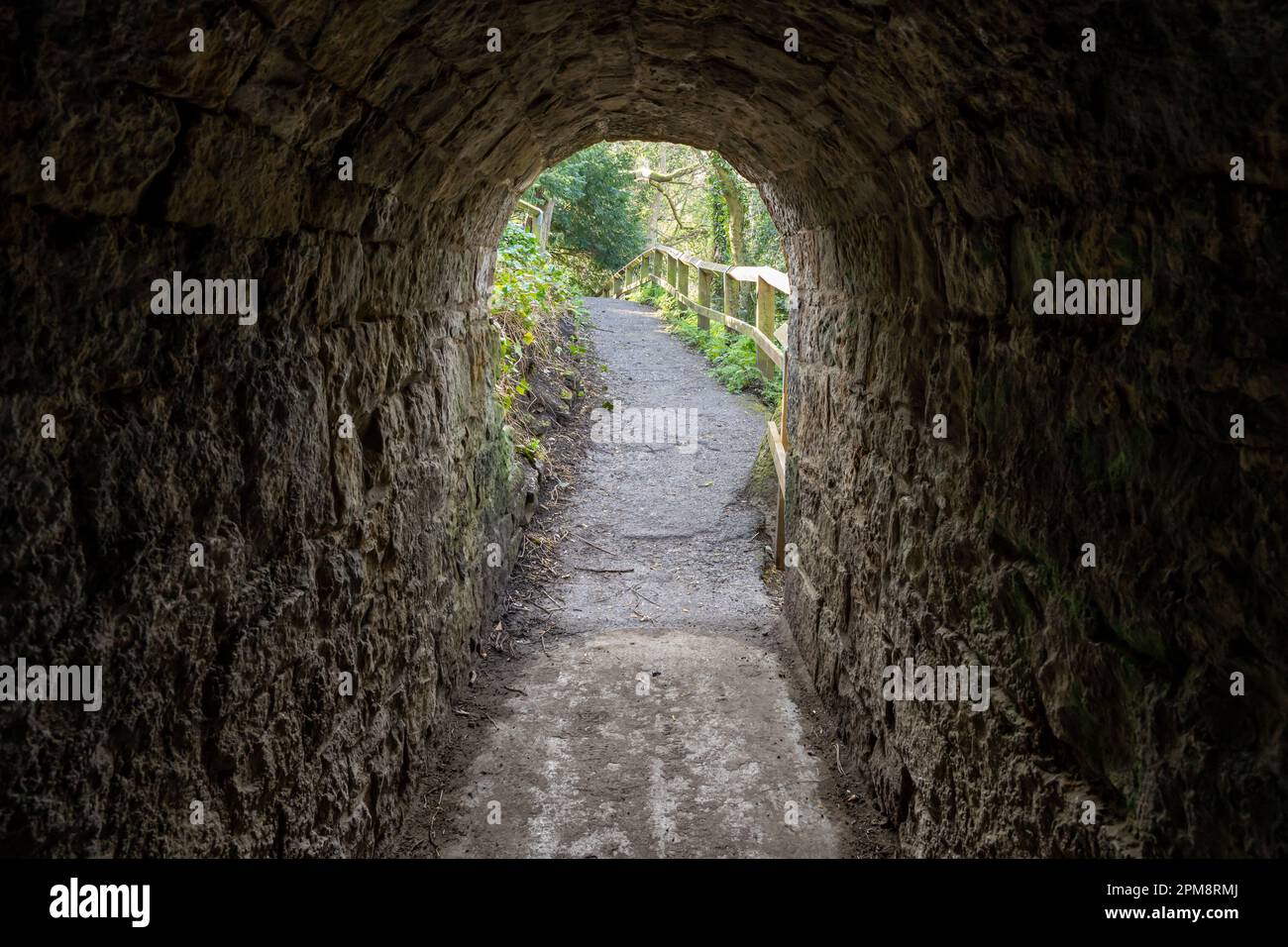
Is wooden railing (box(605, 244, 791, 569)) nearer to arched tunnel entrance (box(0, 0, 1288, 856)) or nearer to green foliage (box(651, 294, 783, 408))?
green foliage (box(651, 294, 783, 408))

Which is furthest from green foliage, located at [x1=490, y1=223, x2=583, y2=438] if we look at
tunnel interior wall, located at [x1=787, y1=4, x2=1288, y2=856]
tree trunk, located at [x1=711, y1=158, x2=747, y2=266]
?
tree trunk, located at [x1=711, y1=158, x2=747, y2=266]

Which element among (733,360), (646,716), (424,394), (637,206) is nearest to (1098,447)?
(424,394)

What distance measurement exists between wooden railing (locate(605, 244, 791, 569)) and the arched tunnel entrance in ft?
8.68

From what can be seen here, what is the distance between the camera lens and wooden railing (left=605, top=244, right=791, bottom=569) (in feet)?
21.5

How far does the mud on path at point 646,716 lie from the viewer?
3.67 m

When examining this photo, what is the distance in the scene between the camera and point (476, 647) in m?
5.02

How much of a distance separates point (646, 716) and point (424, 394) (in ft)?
6.58

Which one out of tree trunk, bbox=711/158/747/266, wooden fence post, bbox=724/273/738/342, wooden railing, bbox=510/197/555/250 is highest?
tree trunk, bbox=711/158/747/266

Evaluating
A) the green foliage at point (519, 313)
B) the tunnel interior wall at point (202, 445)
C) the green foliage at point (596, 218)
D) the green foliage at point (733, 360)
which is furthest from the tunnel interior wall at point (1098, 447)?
the green foliage at point (596, 218)

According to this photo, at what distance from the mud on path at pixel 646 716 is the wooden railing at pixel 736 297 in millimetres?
744

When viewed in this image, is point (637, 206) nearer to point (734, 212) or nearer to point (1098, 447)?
point (734, 212)

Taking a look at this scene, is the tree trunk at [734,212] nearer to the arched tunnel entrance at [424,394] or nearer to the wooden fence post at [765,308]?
the wooden fence post at [765,308]
